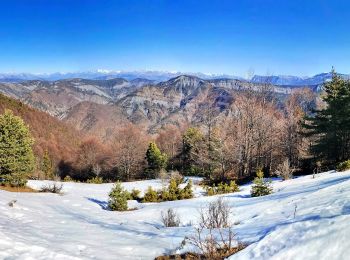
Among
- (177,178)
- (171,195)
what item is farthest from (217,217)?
(177,178)

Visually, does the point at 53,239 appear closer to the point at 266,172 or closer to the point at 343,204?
A: the point at 343,204

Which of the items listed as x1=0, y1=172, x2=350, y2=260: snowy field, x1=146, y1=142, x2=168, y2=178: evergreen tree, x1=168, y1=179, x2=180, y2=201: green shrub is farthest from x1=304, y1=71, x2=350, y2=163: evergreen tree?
x1=146, y1=142, x2=168, y2=178: evergreen tree

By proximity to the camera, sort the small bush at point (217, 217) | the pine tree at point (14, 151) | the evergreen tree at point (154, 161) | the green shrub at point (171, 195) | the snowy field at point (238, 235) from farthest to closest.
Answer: the evergreen tree at point (154, 161), the pine tree at point (14, 151), the green shrub at point (171, 195), the small bush at point (217, 217), the snowy field at point (238, 235)

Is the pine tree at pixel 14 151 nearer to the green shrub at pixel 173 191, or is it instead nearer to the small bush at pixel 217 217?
the green shrub at pixel 173 191

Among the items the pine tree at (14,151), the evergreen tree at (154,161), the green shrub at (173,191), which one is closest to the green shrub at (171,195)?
the green shrub at (173,191)

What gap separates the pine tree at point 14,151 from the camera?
22.3 metres

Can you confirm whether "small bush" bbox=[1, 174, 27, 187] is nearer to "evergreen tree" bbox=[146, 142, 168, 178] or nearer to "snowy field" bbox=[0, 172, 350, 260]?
"snowy field" bbox=[0, 172, 350, 260]

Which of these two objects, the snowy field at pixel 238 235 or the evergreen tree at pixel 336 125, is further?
the evergreen tree at pixel 336 125

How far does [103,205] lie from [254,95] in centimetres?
1839

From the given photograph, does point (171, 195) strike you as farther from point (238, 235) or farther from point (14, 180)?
point (238, 235)

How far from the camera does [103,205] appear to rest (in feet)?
56.8

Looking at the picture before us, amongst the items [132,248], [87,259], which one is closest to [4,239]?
[87,259]

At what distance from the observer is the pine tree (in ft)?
73.1

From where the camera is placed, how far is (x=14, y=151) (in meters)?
22.9
